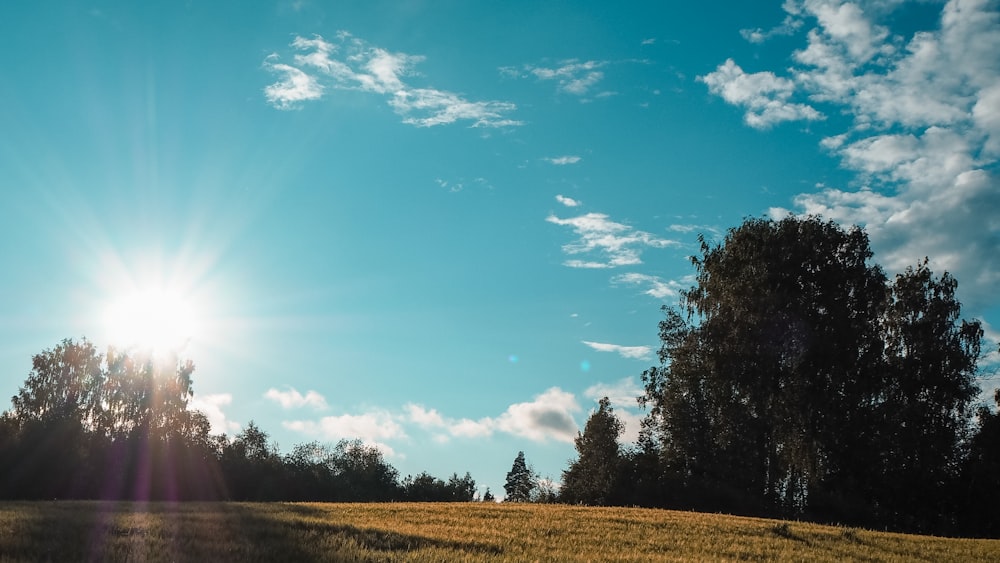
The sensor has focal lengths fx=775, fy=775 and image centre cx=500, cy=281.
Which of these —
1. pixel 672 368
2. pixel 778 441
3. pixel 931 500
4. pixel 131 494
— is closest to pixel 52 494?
pixel 131 494

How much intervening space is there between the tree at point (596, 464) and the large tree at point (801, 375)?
21.6 ft

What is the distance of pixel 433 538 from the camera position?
1925 centimetres

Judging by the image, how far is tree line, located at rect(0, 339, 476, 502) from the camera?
59375mm

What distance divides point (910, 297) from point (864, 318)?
128 inches

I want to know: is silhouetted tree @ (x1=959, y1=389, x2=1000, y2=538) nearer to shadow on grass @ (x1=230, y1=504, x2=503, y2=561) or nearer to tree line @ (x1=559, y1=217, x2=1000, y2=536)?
tree line @ (x1=559, y1=217, x2=1000, y2=536)

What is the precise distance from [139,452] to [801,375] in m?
53.9

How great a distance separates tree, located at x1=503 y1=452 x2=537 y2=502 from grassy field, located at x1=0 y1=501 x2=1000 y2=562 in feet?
235

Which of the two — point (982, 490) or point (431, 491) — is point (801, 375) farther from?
point (431, 491)

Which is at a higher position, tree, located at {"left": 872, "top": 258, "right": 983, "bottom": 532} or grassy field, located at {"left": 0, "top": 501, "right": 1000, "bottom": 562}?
tree, located at {"left": 872, "top": 258, "right": 983, "bottom": 532}

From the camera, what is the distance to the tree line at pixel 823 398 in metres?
49.4

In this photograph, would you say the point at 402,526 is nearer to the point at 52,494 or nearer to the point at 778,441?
the point at 778,441

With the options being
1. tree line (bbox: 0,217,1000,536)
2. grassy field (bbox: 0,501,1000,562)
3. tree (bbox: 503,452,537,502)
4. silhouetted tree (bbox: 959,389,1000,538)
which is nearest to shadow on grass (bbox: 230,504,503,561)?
grassy field (bbox: 0,501,1000,562)

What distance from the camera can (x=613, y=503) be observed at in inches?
2372

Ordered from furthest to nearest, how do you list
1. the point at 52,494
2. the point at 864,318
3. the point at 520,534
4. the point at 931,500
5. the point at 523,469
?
the point at 523,469, the point at 52,494, the point at 864,318, the point at 931,500, the point at 520,534
